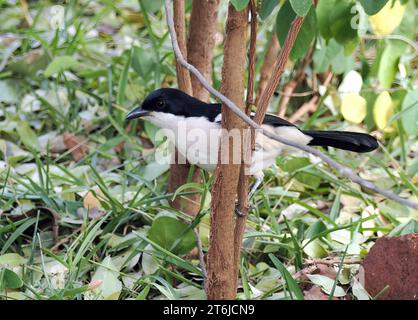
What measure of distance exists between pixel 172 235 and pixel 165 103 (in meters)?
0.69

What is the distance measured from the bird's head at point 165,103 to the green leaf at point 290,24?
2.17ft

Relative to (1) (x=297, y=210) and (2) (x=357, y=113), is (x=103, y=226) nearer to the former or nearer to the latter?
(1) (x=297, y=210)

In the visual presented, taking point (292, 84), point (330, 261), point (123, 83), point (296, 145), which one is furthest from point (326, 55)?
point (296, 145)

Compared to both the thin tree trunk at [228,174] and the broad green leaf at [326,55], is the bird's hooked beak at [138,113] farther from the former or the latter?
the thin tree trunk at [228,174]

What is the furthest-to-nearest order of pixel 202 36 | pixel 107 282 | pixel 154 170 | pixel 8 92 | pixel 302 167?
pixel 8 92 < pixel 302 167 < pixel 154 170 < pixel 202 36 < pixel 107 282

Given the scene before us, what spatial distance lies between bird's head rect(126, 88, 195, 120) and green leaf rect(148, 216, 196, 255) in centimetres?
58

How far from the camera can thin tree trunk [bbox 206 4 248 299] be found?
2242 millimetres

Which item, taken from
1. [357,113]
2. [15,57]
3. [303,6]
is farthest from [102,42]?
[303,6]

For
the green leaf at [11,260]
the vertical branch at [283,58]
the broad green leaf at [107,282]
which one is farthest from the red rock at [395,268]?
the green leaf at [11,260]

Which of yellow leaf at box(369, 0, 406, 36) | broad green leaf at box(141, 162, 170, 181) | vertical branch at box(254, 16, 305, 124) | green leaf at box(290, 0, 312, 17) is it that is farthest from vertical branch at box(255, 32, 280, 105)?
green leaf at box(290, 0, 312, 17)

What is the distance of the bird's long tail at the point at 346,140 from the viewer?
10.4 ft

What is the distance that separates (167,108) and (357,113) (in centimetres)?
102

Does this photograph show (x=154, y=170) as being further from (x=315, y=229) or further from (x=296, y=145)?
(x=296, y=145)

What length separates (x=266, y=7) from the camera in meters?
2.25
